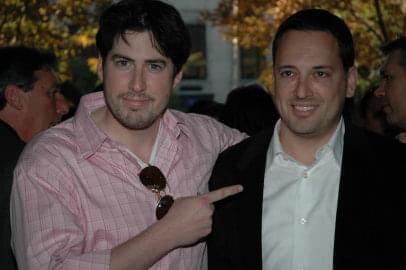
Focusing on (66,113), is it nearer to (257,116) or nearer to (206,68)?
(257,116)

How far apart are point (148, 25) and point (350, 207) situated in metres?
1.25

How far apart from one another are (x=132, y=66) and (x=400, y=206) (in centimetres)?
136

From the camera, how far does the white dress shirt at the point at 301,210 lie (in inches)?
120

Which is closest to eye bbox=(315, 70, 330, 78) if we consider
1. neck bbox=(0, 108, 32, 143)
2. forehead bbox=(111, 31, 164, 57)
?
forehead bbox=(111, 31, 164, 57)

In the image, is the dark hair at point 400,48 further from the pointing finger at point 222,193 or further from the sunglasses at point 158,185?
the sunglasses at point 158,185

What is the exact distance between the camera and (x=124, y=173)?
3.06m

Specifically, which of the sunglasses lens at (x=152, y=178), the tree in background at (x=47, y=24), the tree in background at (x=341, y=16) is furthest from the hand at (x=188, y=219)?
the tree in background at (x=47, y=24)

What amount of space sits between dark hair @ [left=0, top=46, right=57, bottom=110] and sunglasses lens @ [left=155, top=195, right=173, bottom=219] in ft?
6.85

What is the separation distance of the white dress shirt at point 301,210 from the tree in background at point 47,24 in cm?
955

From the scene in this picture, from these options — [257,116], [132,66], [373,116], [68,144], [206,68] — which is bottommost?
[206,68]

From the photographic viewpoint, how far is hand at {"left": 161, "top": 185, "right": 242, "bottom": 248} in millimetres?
2848

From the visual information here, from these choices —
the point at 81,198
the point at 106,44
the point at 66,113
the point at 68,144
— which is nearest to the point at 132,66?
the point at 106,44

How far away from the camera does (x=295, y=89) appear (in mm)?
3205

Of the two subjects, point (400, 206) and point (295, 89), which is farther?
point (295, 89)
